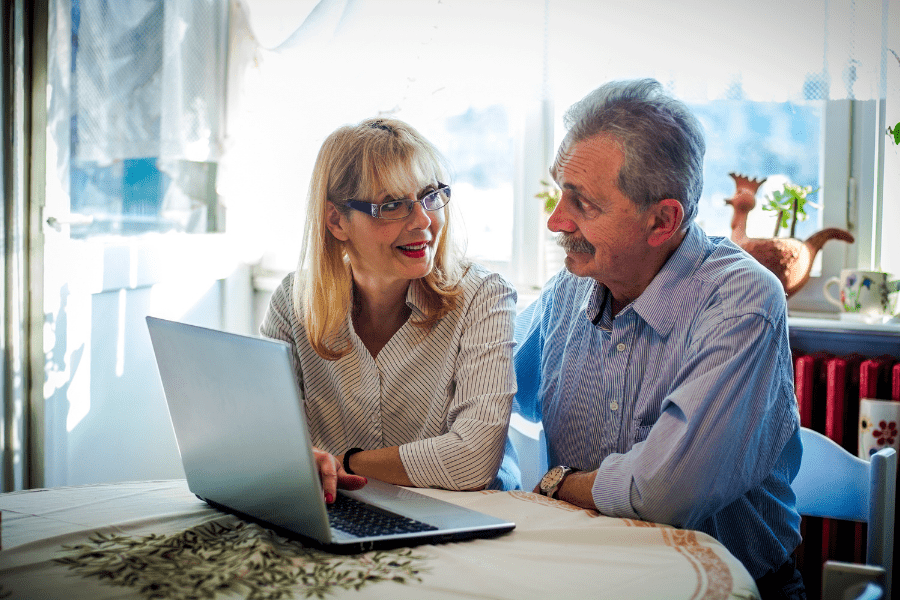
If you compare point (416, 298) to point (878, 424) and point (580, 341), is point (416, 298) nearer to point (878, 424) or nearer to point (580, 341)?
point (580, 341)

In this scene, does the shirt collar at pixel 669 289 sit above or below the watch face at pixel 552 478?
above

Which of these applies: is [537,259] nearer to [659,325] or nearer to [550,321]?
[550,321]

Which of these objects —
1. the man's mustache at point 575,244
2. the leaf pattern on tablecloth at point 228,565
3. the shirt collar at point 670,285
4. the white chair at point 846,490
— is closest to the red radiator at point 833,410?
the white chair at point 846,490

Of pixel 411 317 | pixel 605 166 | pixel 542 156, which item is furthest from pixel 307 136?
pixel 605 166

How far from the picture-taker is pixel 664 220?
1312mm

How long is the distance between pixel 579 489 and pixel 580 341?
318 millimetres

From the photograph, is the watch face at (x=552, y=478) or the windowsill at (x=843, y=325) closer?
the watch face at (x=552, y=478)

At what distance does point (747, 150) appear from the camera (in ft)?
7.30

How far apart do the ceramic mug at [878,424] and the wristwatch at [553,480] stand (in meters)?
0.99

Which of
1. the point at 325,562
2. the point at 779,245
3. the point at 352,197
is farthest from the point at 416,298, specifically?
the point at 779,245

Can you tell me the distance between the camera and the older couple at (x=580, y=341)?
44.3 inches

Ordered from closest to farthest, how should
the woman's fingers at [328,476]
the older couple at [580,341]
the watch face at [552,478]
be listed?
the woman's fingers at [328,476], the older couple at [580,341], the watch face at [552,478]

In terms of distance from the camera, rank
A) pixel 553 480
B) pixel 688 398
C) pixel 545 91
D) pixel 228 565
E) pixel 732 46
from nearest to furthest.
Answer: pixel 228 565, pixel 688 398, pixel 553 480, pixel 732 46, pixel 545 91

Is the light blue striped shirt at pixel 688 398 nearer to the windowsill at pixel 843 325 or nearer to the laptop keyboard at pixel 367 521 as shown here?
the laptop keyboard at pixel 367 521
